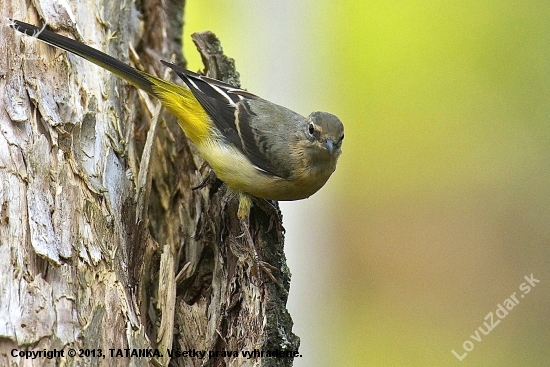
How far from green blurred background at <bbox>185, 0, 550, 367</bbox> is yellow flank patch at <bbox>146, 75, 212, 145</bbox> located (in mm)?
3188

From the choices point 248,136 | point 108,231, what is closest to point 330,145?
point 248,136

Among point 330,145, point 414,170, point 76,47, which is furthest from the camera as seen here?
point 414,170

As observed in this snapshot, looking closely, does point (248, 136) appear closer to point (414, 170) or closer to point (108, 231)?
point (108, 231)

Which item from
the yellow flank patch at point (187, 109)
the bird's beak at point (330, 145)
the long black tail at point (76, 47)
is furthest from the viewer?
the yellow flank patch at point (187, 109)

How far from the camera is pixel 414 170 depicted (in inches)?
412

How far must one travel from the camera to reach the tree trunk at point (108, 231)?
3.19 meters

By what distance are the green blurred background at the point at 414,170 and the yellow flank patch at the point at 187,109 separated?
3188 millimetres

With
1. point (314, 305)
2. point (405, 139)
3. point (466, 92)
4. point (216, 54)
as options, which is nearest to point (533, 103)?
point (466, 92)

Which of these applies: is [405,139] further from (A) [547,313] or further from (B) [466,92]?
(A) [547,313]

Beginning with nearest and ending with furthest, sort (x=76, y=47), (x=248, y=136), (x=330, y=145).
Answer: (x=76, y=47), (x=330, y=145), (x=248, y=136)

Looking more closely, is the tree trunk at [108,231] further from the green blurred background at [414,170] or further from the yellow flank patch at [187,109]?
the green blurred background at [414,170]

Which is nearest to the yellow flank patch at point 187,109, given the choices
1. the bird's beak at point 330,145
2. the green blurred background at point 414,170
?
the bird's beak at point 330,145

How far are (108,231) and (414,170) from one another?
7.56 m

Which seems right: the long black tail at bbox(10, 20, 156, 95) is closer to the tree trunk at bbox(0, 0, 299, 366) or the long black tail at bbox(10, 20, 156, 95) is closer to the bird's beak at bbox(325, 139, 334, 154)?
→ the tree trunk at bbox(0, 0, 299, 366)
